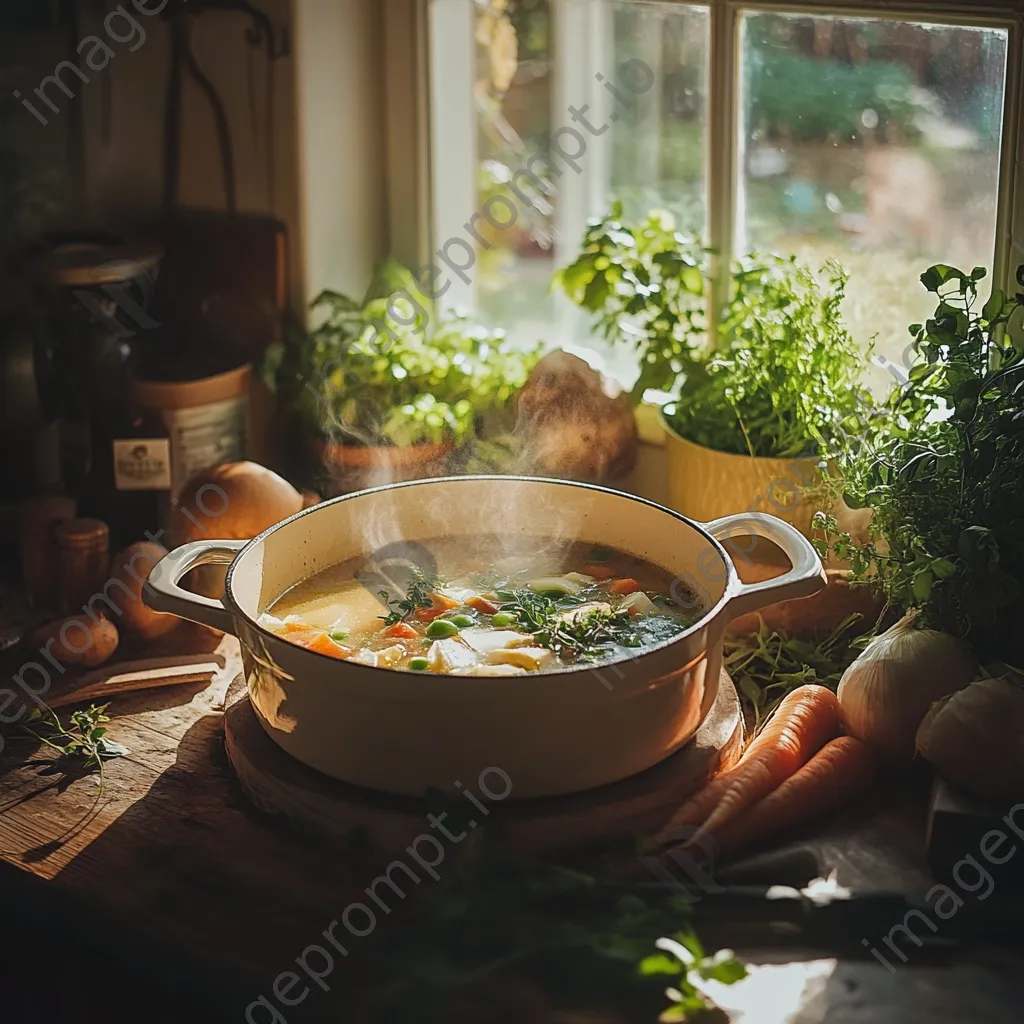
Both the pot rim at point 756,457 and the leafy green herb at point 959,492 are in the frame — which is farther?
the pot rim at point 756,457

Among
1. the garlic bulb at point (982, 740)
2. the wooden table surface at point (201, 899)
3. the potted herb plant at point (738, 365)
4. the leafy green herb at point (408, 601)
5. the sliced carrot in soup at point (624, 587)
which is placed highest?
the potted herb plant at point (738, 365)

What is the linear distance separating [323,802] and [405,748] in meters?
0.12

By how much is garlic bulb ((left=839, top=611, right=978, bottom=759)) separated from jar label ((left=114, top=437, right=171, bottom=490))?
1.03m

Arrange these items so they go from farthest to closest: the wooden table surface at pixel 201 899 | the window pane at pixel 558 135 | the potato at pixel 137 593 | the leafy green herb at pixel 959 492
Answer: the window pane at pixel 558 135 → the potato at pixel 137 593 → the leafy green herb at pixel 959 492 → the wooden table surface at pixel 201 899

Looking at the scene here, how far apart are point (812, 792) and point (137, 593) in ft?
3.00

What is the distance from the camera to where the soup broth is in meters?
1.39

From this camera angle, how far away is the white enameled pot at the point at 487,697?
1204mm

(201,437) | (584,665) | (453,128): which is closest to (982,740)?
(584,665)

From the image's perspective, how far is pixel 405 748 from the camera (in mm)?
1242

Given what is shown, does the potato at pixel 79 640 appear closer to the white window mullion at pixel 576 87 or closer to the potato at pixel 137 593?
the potato at pixel 137 593

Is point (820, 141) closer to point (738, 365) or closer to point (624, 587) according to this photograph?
point (738, 365)

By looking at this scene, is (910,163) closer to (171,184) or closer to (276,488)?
(276,488)

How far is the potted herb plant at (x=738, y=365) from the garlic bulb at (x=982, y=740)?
44 centimetres

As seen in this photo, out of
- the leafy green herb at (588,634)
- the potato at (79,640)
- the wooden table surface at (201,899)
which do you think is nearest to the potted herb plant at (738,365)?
the leafy green herb at (588,634)
